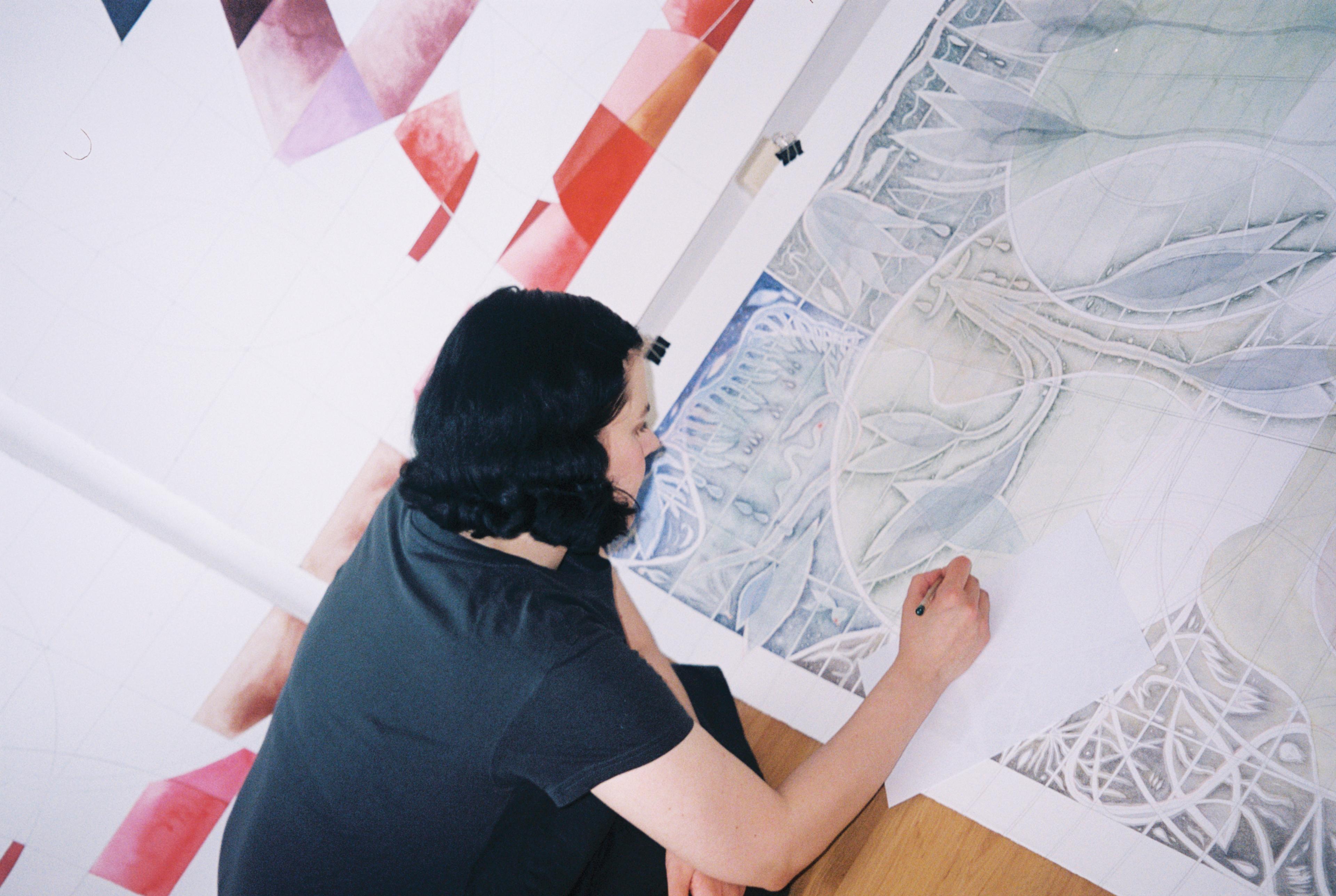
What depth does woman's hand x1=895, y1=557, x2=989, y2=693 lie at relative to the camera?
2.69 ft

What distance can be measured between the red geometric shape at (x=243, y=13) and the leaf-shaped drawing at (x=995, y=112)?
2.47 ft

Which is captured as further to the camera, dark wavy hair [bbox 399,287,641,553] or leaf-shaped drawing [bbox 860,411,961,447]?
leaf-shaped drawing [bbox 860,411,961,447]

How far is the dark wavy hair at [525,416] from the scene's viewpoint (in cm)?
71

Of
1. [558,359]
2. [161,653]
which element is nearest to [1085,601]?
[558,359]

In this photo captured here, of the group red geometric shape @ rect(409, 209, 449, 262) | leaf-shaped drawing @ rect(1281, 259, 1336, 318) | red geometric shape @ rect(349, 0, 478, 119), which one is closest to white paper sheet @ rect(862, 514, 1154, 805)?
leaf-shaped drawing @ rect(1281, 259, 1336, 318)

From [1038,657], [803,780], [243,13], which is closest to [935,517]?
[1038,657]

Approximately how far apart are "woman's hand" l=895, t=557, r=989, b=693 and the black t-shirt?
28cm

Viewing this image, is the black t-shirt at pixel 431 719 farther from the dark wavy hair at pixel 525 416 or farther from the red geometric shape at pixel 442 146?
the red geometric shape at pixel 442 146

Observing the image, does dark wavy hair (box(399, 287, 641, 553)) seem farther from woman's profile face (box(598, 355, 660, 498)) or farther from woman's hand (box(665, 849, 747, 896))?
woman's hand (box(665, 849, 747, 896))

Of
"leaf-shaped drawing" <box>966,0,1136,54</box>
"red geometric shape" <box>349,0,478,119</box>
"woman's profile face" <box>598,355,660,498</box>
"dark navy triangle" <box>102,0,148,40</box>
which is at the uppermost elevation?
"leaf-shaped drawing" <box>966,0,1136,54</box>

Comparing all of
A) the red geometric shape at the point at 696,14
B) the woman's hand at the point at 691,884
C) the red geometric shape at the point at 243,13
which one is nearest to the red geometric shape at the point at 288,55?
the red geometric shape at the point at 243,13

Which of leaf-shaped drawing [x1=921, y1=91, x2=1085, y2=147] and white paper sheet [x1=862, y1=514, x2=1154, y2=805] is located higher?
leaf-shaped drawing [x1=921, y1=91, x2=1085, y2=147]

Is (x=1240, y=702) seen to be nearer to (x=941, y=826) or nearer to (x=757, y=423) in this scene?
(x=941, y=826)

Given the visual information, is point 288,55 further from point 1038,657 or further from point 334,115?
point 1038,657
